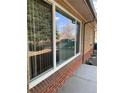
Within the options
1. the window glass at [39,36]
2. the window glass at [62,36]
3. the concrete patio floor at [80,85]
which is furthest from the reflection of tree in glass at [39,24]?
the concrete patio floor at [80,85]

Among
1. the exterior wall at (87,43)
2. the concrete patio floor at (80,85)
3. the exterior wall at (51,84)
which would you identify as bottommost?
the concrete patio floor at (80,85)

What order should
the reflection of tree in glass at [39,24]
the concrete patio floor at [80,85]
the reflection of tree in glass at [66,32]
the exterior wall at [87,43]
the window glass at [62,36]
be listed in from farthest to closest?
1. the exterior wall at [87,43]
2. the reflection of tree in glass at [66,32]
3. the window glass at [62,36]
4. the concrete patio floor at [80,85]
5. the reflection of tree in glass at [39,24]

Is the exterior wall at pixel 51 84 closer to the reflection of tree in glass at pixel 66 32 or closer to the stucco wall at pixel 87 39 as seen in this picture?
the reflection of tree in glass at pixel 66 32

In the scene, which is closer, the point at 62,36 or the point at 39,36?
the point at 39,36

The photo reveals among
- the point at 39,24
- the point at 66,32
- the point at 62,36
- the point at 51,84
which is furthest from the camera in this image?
the point at 66,32

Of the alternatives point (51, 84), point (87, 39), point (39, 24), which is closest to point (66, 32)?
point (51, 84)

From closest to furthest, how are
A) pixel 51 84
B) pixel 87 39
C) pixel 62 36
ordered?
pixel 51 84 → pixel 62 36 → pixel 87 39

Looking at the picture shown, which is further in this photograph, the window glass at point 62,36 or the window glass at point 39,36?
the window glass at point 62,36

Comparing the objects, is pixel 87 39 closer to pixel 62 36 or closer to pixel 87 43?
pixel 87 43

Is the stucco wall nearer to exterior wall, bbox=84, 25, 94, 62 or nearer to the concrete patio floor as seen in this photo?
exterior wall, bbox=84, 25, 94, 62

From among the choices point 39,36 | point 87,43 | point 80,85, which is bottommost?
point 80,85

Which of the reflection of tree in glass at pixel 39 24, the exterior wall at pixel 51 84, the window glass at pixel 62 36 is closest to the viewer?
the reflection of tree in glass at pixel 39 24
